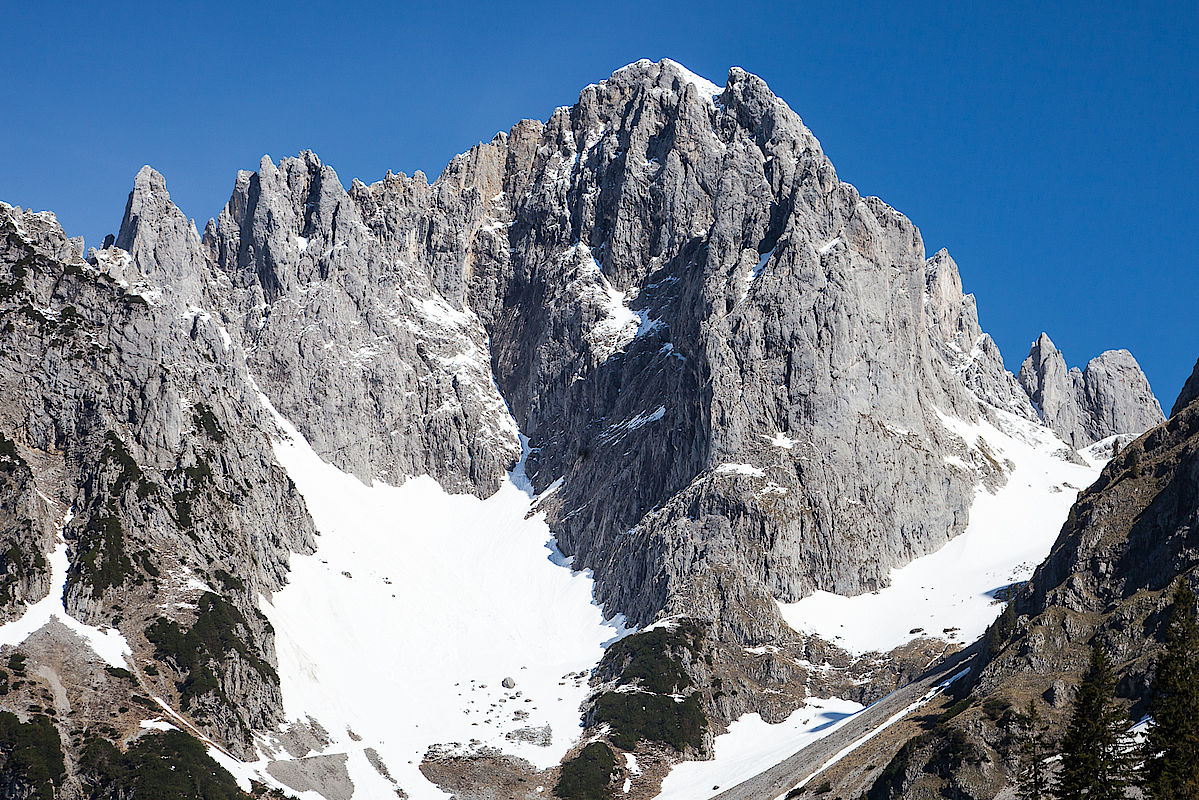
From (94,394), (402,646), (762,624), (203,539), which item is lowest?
(762,624)

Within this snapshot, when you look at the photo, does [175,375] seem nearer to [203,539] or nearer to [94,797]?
[203,539]

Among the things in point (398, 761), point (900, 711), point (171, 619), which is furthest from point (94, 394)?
point (900, 711)

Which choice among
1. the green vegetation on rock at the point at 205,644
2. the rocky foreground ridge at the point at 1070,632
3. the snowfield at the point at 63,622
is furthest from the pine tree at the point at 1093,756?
the snowfield at the point at 63,622

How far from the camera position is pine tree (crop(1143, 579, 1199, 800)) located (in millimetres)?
65812

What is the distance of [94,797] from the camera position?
4934 inches

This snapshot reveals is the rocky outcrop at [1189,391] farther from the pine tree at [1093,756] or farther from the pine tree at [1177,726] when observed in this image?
the pine tree at [1093,756]

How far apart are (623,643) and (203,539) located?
230 feet

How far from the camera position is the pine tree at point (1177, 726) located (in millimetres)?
65812

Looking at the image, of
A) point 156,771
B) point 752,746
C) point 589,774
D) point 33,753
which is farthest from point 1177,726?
point 33,753

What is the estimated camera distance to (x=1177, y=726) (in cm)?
6919

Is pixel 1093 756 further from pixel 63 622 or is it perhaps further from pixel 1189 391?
pixel 63 622

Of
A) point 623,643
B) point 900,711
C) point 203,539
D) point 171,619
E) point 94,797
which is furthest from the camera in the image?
point 623,643

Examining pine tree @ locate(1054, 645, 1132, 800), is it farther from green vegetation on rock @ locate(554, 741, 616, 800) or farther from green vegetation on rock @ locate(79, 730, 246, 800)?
green vegetation on rock @ locate(79, 730, 246, 800)

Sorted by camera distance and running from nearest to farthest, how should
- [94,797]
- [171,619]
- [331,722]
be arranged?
[94,797], [171,619], [331,722]
